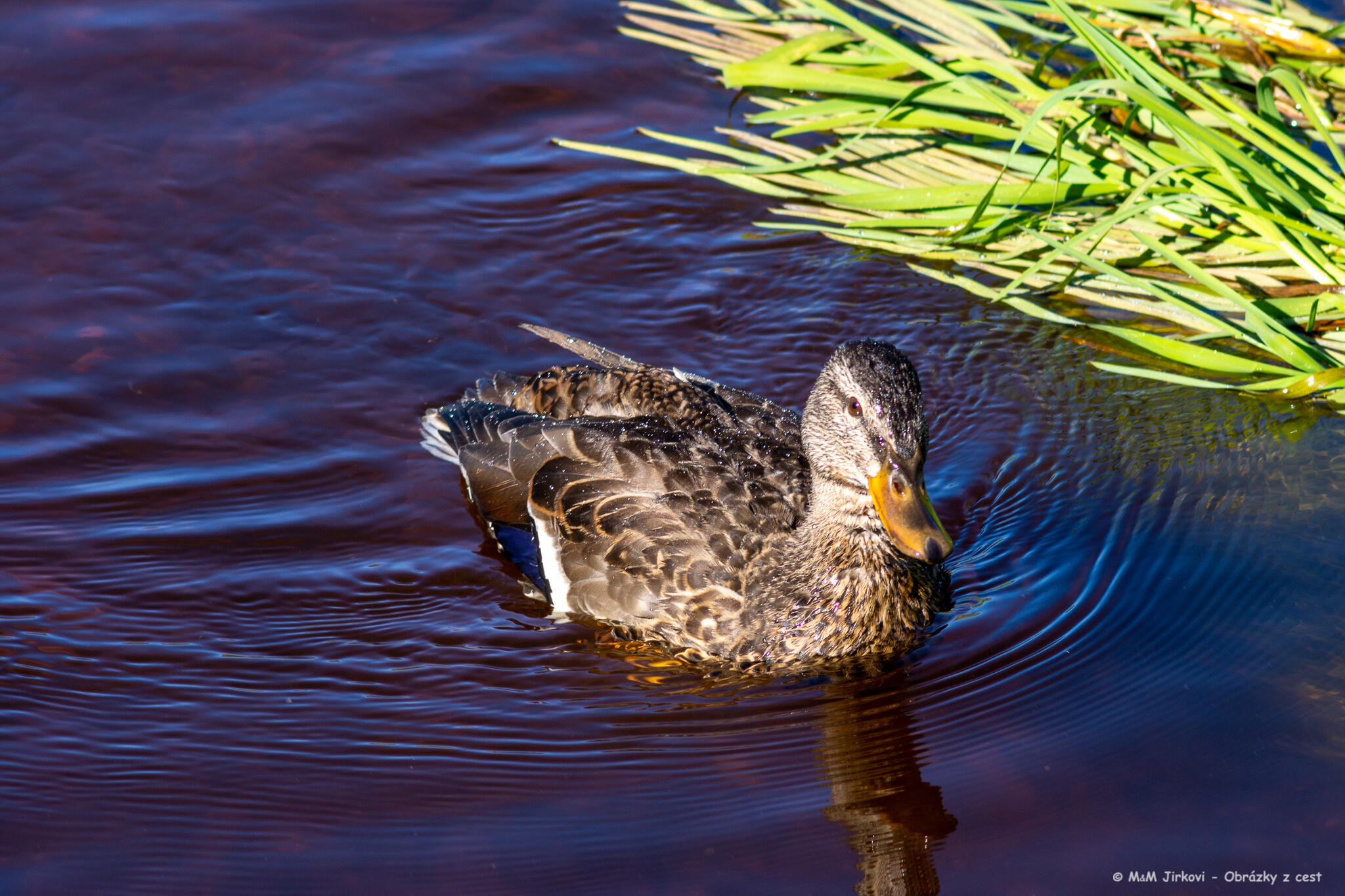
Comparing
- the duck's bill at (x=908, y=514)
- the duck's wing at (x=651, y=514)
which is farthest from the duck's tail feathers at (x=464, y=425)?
the duck's bill at (x=908, y=514)

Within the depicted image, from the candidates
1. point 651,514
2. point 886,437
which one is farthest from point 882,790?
point 651,514

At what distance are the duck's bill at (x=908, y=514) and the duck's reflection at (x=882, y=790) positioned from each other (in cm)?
54

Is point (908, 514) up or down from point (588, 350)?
up

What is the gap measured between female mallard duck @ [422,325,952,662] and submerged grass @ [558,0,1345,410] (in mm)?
1597

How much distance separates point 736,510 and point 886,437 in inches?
28.8

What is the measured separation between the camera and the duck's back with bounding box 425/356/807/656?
471cm

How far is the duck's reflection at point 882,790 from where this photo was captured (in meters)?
3.79

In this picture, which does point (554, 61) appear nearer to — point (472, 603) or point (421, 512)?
point (421, 512)

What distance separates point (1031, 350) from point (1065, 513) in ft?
3.95

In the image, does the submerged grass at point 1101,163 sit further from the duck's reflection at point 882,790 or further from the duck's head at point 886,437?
the duck's reflection at point 882,790

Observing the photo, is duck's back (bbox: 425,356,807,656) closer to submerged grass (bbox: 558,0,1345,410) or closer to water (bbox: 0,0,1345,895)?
water (bbox: 0,0,1345,895)

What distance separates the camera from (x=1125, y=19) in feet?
22.0

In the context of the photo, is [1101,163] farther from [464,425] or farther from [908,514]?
[464,425]

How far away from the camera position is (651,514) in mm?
4828
